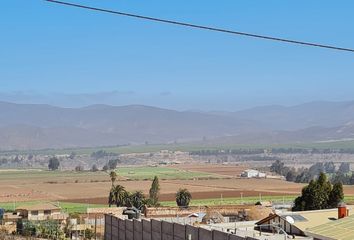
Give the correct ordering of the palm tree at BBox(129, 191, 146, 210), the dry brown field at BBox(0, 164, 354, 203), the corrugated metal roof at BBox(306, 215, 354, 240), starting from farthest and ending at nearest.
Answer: the dry brown field at BBox(0, 164, 354, 203), the palm tree at BBox(129, 191, 146, 210), the corrugated metal roof at BBox(306, 215, 354, 240)

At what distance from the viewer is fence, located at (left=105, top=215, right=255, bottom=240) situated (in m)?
24.5

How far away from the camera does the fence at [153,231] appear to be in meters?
24.5

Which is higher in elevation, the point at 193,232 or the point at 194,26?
the point at 194,26

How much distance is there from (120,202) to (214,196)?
111 ft

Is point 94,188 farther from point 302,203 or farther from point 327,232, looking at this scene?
point 327,232

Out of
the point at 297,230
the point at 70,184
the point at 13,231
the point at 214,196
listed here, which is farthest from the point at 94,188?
Answer: the point at 297,230

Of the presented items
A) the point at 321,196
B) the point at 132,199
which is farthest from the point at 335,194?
the point at 132,199

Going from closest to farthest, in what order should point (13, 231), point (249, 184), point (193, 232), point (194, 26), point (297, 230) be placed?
point (194, 26)
point (193, 232)
point (297, 230)
point (13, 231)
point (249, 184)

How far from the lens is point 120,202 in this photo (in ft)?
267

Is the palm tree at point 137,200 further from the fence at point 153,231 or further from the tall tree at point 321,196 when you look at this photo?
the fence at point 153,231

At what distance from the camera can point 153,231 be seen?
27.9 metres

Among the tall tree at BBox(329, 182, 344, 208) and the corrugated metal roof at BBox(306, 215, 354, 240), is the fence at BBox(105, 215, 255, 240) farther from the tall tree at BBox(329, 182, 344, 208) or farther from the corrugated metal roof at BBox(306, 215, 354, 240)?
the tall tree at BBox(329, 182, 344, 208)

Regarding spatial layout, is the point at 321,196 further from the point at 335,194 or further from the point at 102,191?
the point at 102,191

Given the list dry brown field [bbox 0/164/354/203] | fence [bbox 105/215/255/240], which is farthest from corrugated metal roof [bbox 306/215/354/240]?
dry brown field [bbox 0/164/354/203]
